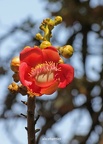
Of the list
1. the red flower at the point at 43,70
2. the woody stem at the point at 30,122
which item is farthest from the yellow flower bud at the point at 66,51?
the woody stem at the point at 30,122

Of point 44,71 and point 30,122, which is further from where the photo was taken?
point 44,71

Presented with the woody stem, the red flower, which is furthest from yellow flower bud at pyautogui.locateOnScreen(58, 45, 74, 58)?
the woody stem

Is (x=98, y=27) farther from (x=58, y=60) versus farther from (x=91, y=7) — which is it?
(x=58, y=60)

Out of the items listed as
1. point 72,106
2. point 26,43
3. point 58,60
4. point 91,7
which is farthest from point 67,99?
point 58,60

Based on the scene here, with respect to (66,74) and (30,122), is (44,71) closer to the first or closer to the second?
(66,74)

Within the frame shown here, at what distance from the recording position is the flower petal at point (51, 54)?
832 mm

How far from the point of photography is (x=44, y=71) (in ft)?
2.91

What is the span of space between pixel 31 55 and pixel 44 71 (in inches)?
1.8

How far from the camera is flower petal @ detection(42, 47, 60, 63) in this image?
0.83 m

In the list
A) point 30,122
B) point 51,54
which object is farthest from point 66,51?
point 30,122

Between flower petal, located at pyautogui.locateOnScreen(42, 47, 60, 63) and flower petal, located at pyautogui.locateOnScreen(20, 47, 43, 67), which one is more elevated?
flower petal, located at pyautogui.locateOnScreen(20, 47, 43, 67)

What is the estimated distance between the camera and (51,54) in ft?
2.77

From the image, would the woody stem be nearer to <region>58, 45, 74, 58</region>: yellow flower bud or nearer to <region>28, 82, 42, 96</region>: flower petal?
<region>28, 82, 42, 96</region>: flower petal

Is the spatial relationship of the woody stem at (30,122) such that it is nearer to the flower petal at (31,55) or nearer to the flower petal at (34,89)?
the flower petal at (34,89)
